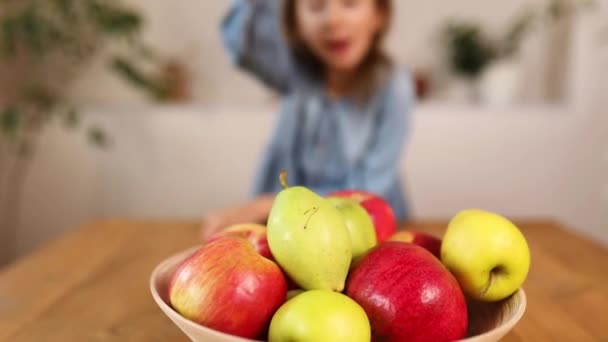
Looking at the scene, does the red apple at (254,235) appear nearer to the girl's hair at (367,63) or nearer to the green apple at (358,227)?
the green apple at (358,227)

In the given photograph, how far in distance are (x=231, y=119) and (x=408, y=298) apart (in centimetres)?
154

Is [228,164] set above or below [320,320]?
below

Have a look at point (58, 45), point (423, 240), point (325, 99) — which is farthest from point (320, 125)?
point (58, 45)

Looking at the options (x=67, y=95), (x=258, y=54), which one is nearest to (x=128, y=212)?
(x=67, y=95)

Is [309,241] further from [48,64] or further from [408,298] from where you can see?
Result: [48,64]

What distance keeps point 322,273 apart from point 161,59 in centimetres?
176

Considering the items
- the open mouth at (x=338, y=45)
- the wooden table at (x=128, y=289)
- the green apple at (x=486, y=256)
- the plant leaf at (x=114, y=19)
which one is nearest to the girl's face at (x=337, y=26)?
the open mouth at (x=338, y=45)

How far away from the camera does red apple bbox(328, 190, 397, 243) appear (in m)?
0.51

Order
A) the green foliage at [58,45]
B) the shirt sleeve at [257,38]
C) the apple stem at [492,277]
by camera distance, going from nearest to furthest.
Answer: the apple stem at [492,277], the shirt sleeve at [257,38], the green foliage at [58,45]

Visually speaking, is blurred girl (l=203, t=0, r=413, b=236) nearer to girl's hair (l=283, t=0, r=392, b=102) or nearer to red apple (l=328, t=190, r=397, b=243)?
girl's hair (l=283, t=0, r=392, b=102)

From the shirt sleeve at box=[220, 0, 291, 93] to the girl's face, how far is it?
84 millimetres

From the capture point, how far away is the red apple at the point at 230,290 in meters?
0.36

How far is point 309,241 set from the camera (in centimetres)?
36

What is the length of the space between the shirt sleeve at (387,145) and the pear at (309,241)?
0.76 meters
